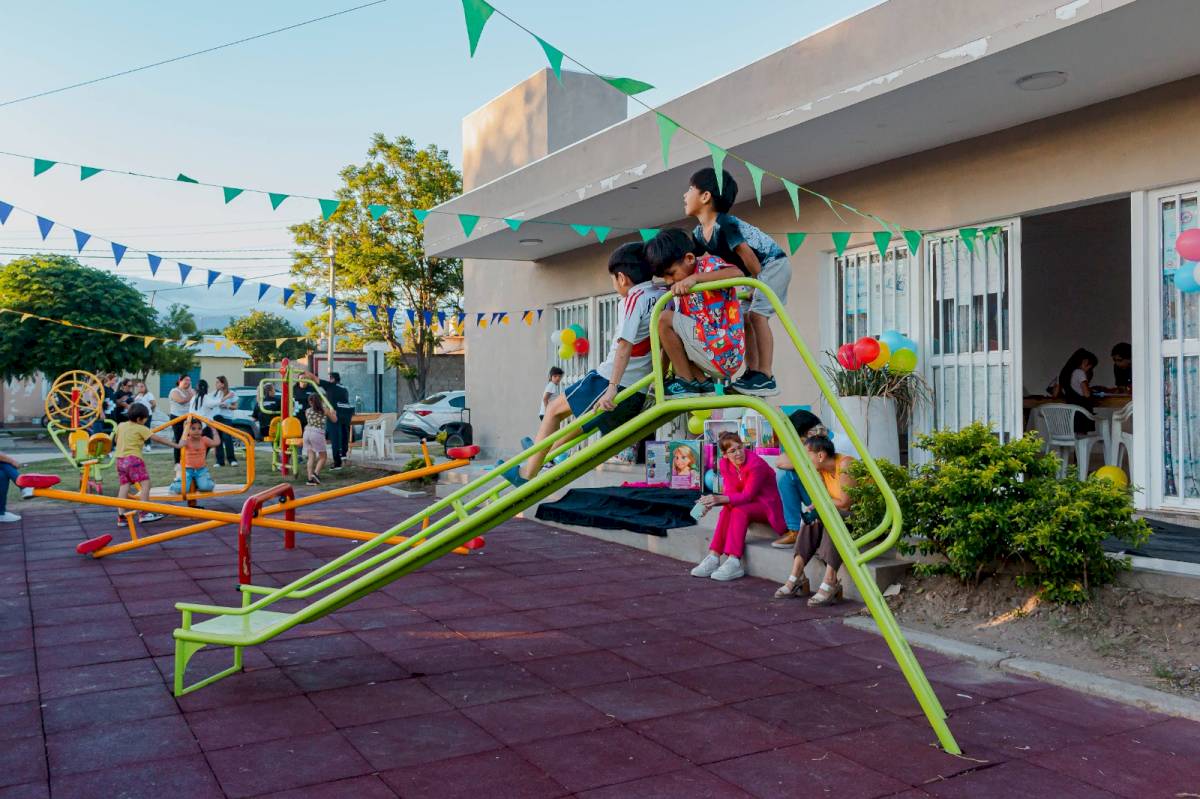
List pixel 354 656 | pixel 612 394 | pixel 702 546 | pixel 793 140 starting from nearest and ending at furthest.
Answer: pixel 612 394
pixel 354 656
pixel 702 546
pixel 793 140

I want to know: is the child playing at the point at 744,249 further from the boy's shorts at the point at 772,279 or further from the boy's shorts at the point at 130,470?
the boy's shorts at the point at 130,470

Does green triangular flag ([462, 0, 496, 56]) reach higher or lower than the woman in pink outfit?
higher

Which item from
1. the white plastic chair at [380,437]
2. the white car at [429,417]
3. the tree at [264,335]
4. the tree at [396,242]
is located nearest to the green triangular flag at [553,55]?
the white plastic chair at [380,437]

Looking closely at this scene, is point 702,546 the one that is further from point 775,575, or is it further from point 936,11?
point 936,11

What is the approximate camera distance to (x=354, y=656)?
515 centimetres

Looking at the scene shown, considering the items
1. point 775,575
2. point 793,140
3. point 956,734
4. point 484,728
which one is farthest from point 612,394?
point 793,140

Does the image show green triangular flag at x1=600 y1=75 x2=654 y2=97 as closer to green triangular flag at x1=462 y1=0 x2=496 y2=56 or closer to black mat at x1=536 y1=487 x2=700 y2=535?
green triangular flag at x1=462 y1=0 x2=496 y2=56

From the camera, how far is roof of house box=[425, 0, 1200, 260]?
20.0ft

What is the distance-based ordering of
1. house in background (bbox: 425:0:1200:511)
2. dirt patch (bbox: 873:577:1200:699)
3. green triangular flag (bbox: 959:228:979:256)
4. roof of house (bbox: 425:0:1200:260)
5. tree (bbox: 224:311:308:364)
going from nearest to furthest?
dirt patch (bbox: 873:577:1200:699) → roof of house (bbox: 425:0:1200:260) → house in background (bbox: 425:0:1200:511) → green triangular flag (bbox: 959:228:979:256) → tree (bbox: 224:311:308:364)

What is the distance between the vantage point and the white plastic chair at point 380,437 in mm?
17141

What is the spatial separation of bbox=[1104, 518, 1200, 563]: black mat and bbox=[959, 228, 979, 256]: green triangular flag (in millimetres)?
2864

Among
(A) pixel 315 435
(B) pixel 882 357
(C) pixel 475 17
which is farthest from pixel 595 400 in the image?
(A) pixel 315 435

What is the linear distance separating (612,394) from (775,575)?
3.02 metres

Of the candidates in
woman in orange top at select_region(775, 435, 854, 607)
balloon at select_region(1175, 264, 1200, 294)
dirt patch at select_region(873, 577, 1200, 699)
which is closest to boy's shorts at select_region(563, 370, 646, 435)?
woman in orange top at select_region(775, 435, 854, 607)
